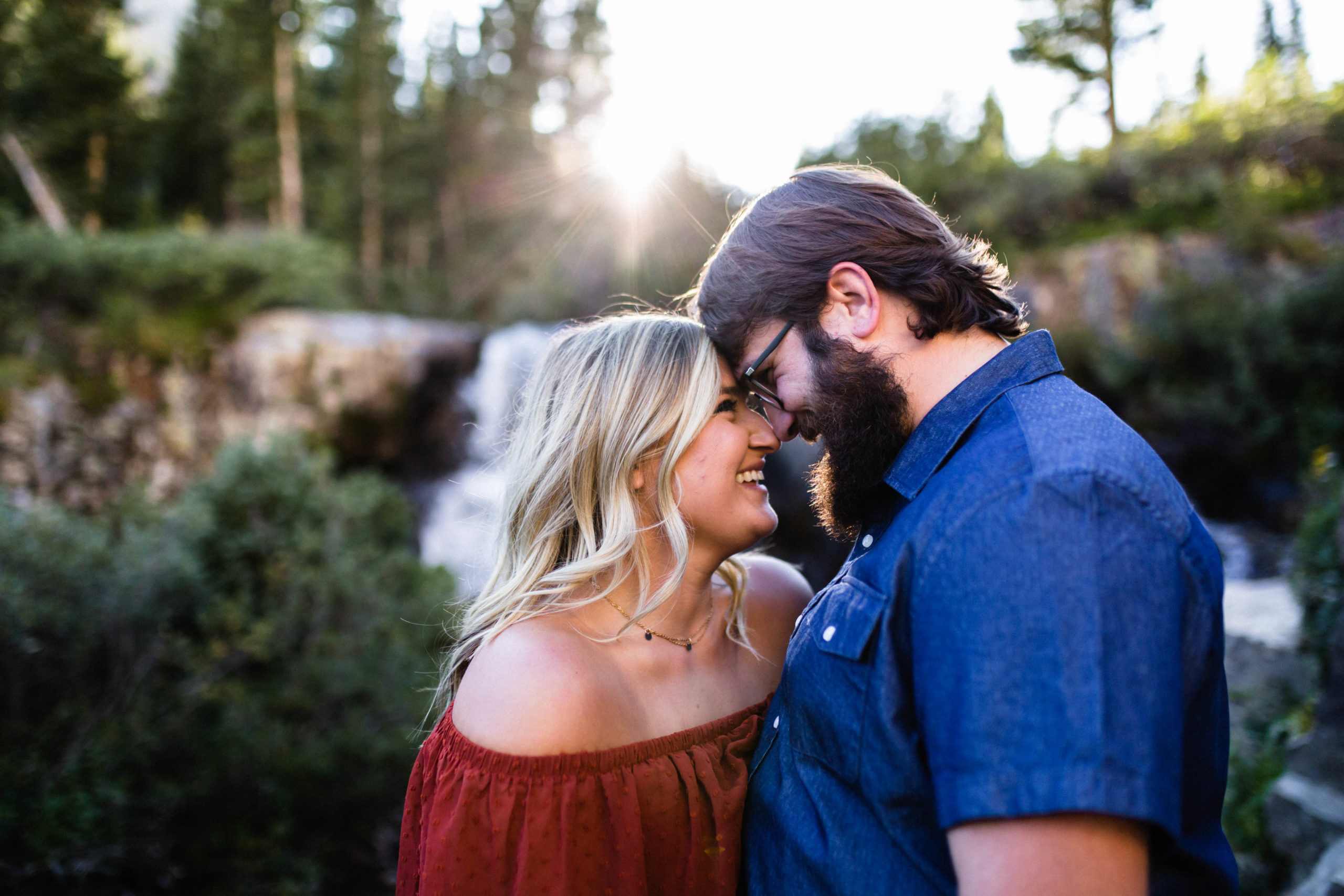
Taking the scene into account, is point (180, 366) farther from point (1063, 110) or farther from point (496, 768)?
point (1063, 110)

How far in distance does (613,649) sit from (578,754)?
365 millimetres

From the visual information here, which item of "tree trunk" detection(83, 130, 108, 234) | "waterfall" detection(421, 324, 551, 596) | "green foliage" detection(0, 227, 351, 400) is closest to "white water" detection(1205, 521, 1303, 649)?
"waterfall" detection(421, 324, 551, 596)

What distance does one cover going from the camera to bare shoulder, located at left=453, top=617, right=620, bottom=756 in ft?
5.54

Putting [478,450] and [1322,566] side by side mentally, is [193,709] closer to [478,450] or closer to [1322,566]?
[1322,566]

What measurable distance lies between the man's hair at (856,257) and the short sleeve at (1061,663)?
0.69 meters

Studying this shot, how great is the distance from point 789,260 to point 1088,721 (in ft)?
3.99

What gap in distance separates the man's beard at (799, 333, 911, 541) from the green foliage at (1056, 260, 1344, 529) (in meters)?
7.28

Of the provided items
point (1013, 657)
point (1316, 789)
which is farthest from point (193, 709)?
point (1316, 789)

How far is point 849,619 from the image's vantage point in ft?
4.56

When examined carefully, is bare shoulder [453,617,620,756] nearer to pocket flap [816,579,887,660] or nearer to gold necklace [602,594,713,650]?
gold necklace [602,594,713,650]

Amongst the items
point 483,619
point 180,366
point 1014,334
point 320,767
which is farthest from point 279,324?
point 1014,334

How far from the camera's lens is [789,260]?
1.80 m

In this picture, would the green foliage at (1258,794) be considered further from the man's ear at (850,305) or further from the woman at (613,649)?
the man's ear at (850,305)

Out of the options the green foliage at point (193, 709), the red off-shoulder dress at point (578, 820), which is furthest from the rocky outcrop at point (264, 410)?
the red off-shoulder dress at point (578, 820)
